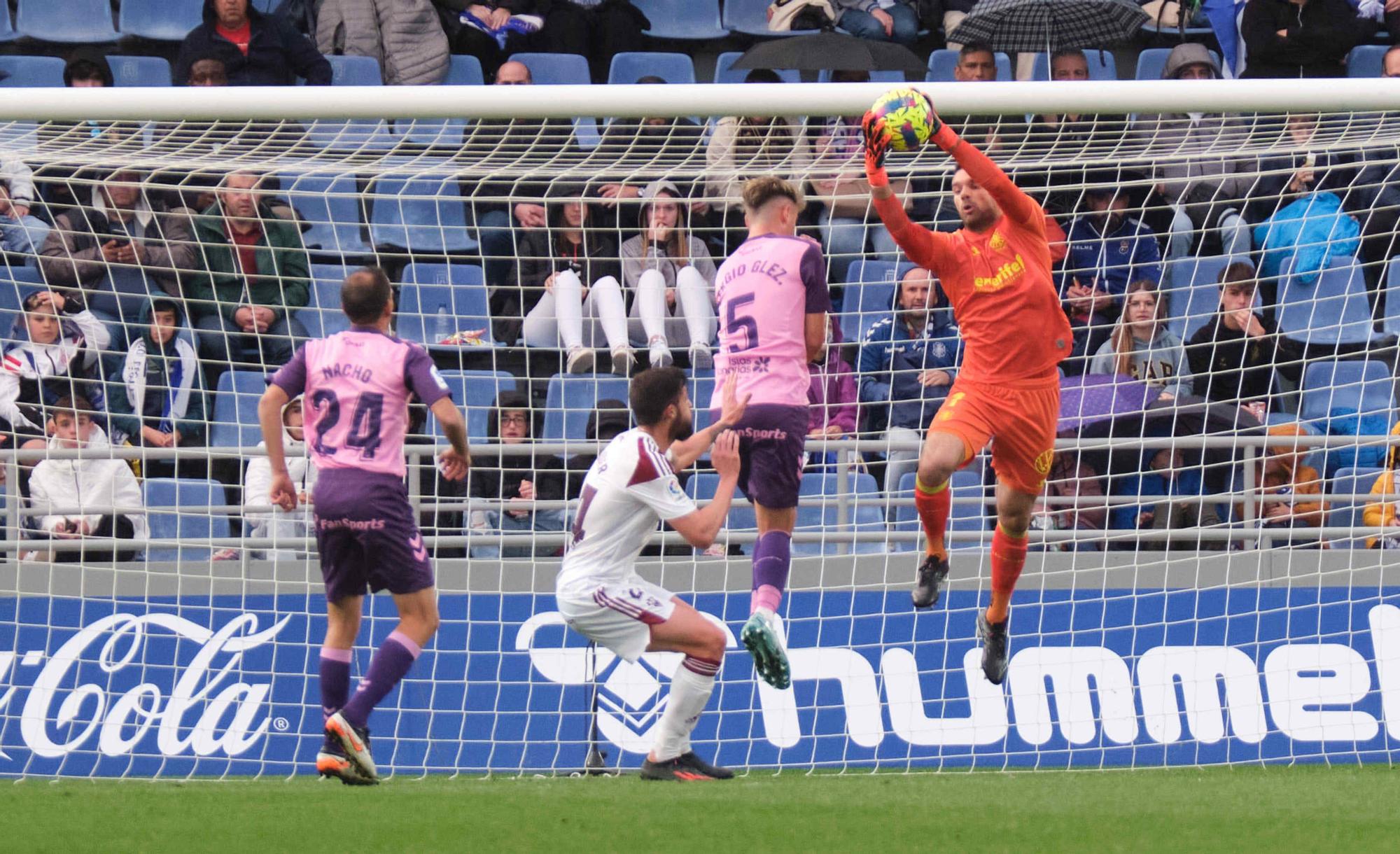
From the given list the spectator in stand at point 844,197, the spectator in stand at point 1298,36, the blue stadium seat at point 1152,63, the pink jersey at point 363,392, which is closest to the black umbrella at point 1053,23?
the blue stadium seat at point 1152,63

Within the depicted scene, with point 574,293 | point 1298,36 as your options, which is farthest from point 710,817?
point 1298,36

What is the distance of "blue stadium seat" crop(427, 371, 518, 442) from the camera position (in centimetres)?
908

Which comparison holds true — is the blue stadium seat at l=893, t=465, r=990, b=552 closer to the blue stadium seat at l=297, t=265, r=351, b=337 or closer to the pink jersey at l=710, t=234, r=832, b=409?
the pink jersey at l=710, t=234, r=832, b=409

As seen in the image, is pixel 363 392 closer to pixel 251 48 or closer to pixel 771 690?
pixel 771 690

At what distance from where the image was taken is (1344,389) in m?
9.90

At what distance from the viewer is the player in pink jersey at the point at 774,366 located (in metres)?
7.00

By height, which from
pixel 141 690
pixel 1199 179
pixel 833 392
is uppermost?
pixel 1199 179

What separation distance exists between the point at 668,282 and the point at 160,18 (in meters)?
6.37

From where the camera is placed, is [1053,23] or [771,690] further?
[1053,23]

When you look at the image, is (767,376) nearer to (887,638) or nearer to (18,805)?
(887,638)

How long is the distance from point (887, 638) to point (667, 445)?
2353 millimetres

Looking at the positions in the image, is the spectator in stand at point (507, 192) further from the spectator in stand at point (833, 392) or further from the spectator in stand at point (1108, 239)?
the spectator in stand at point (1108, 239)

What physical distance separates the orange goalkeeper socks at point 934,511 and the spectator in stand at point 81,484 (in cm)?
434

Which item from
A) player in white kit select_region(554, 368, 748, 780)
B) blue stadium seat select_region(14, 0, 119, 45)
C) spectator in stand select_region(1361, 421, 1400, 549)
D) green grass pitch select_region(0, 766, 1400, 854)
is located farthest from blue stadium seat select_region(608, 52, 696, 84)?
green grass pitch select_region(0, 766, 1400, 854)
